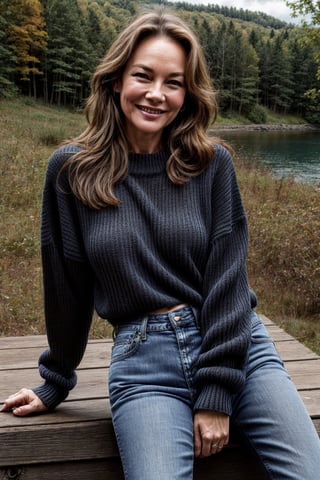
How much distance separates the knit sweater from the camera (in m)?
1.81

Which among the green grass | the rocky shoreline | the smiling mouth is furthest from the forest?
the smiling mouth

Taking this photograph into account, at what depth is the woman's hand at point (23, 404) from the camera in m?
1.92

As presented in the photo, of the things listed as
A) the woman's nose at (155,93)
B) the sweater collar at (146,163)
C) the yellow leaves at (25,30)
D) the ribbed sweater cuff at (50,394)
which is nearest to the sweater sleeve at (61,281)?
the ribbed sweater cuff at (50,394)

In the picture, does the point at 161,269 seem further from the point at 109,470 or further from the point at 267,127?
the point at 267,127

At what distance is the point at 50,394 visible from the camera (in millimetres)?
1951

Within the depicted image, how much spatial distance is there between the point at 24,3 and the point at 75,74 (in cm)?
698

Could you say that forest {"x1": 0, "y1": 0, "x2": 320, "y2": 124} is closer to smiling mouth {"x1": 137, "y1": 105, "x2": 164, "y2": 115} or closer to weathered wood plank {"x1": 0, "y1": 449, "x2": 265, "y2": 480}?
smiling mouth {"x1": 137, "y1": 105, "x2": 164, "y2": 115}

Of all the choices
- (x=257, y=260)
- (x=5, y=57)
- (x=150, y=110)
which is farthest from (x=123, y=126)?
(x=5, y=57)

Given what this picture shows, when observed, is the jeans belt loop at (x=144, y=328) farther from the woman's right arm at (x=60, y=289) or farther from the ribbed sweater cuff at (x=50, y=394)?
the ribbed sweater cuff at (x=50, y=394)

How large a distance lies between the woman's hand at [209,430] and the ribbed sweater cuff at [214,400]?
2cm

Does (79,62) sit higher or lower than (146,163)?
lower

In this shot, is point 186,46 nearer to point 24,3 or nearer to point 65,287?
point 65,287

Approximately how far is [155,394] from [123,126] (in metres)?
1.04

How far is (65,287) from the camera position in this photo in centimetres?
191
